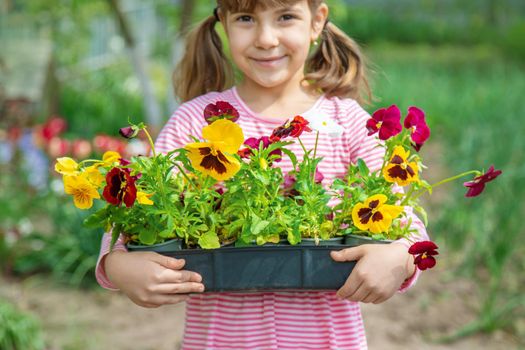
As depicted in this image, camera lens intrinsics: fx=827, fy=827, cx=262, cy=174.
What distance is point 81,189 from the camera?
142 cm

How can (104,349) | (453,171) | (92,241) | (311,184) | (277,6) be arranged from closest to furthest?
1. (311,184)
2. (277,6)
3. (104,349)
4. (92,241)
5. (453,171)

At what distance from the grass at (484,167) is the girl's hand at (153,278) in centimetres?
81

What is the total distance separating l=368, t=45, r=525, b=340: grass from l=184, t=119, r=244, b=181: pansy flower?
2.41 feet

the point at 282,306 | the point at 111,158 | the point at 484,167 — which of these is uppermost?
the point at 111,158

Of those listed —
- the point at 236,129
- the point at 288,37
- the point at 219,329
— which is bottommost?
the point at 219,329

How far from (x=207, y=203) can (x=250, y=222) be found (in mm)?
98

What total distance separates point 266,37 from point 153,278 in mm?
513

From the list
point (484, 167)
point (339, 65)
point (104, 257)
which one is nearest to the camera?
point (104, 257)

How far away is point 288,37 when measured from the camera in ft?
5.36

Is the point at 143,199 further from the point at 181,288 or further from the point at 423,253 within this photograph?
the point at 423,253

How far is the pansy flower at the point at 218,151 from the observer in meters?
1.35

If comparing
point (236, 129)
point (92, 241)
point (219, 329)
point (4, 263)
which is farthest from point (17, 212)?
point (236, 129)

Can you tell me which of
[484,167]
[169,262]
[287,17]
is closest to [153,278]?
[169,262]

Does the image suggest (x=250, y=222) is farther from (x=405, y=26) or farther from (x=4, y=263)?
(x=405, y=26)
